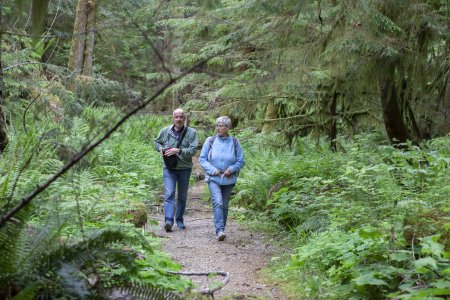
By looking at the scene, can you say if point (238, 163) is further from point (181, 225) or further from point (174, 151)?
point (181, 225)


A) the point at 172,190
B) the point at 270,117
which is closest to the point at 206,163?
the point at 172,190

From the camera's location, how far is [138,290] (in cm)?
340

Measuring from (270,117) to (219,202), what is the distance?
689cm

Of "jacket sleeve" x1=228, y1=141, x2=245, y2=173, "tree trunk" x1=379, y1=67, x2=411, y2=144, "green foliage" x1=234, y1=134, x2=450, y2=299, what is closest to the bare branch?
"green foliage" x1=234, y1=134, x2=450, y2=299

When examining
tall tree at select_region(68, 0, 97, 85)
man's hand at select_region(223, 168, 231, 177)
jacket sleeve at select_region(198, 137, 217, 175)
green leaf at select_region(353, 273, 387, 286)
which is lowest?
green leaf at select_region(353, 273, 387, 286)

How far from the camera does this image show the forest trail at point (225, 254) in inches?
218

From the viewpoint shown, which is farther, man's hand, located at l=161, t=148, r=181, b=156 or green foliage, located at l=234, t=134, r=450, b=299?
man's hand, located at l=161, t=148, r=181, b=156

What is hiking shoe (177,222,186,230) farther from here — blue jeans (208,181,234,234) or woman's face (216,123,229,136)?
woman's face (216,123,229,136)

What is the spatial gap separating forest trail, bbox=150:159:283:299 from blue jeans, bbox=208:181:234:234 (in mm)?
258

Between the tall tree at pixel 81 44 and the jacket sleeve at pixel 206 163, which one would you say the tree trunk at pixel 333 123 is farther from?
the tall tree at pixel 81 44

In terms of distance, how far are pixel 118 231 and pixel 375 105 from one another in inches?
362

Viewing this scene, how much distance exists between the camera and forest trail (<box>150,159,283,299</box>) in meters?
5.54

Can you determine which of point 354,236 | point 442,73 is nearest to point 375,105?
point 442,73

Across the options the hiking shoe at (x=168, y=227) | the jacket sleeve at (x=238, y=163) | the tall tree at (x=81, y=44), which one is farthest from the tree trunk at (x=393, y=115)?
the tall tree at (x=81, y=44)
